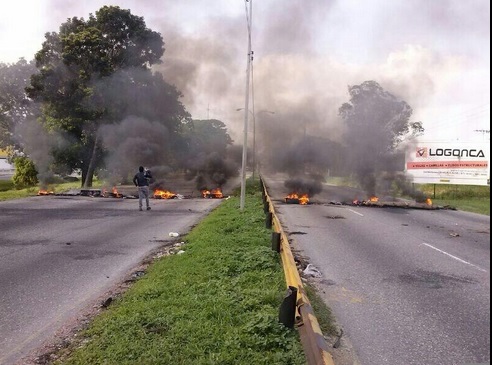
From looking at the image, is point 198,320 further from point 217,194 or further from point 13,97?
point 13,97

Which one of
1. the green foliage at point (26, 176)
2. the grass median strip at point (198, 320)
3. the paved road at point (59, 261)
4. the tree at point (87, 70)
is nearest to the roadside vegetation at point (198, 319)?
the grass median strip at point (198, 320)

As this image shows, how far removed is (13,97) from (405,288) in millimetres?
45944

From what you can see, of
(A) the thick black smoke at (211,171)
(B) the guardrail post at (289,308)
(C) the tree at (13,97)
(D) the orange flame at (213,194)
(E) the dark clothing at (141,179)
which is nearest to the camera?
(B) the guardrail post at (289,308)

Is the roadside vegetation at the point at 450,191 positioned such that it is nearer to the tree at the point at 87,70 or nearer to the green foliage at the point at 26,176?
the tree at the point at 87,70

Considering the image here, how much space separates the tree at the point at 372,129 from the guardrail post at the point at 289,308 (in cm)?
2221

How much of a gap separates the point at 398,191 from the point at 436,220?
1075 cm

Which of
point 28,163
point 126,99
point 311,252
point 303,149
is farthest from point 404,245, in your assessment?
point 28,163

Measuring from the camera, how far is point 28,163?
33.2 m

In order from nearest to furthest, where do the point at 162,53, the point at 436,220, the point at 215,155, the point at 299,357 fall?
the point at 299,357
the point at 436,220
the point at 215,155
the point at 162,53

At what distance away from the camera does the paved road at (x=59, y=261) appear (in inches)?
183

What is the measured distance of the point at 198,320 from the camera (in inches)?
176

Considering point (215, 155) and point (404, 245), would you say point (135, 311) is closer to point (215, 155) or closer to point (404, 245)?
point (404, 245)

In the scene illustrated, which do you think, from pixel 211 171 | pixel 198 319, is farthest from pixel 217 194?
pixel 198 319

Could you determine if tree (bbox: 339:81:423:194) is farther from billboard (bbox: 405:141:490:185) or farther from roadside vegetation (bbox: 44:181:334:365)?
roadside vegetation (bbox: 44:181:334:365)
